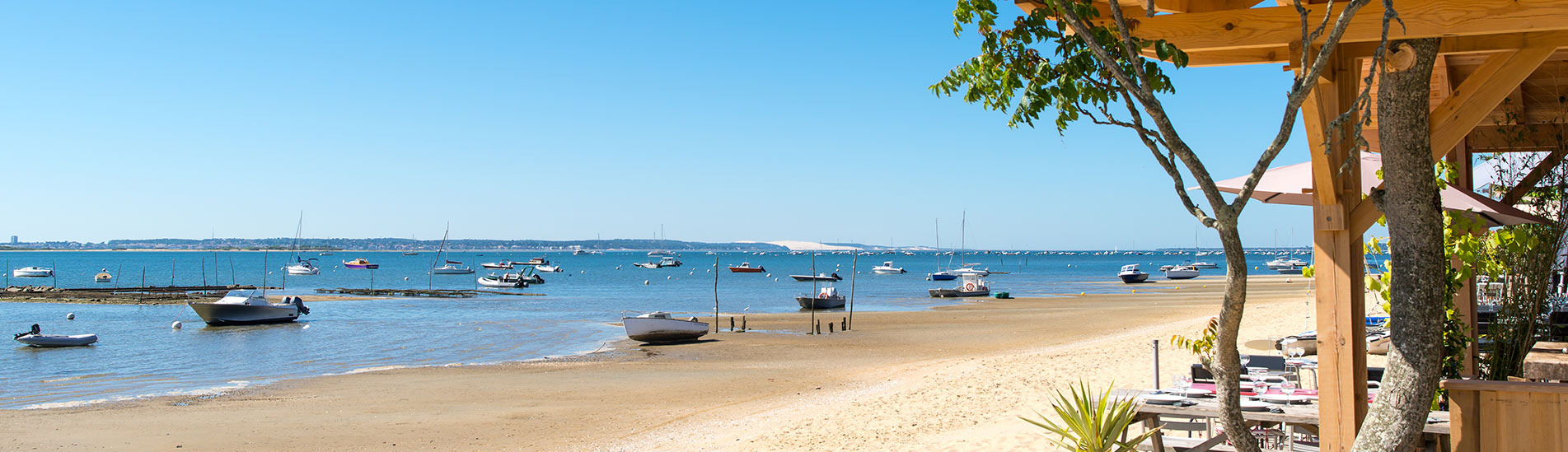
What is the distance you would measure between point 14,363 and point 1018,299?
42.9 m

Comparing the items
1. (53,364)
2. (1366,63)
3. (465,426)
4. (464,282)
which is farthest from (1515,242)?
(464,282)

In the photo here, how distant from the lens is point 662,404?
15.9m

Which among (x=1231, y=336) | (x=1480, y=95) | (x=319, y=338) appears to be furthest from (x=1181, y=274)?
(x=1231, y=336)

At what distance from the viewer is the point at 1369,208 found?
4.45m

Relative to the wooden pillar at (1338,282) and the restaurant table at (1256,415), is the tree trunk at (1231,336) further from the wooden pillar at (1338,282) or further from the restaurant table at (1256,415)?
the restaurant table at (1256,415)

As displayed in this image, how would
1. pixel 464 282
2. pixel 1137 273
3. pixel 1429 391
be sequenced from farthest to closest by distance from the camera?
1. pixel 464 282
2. pixel 1137 273
3. pixel 1429 391

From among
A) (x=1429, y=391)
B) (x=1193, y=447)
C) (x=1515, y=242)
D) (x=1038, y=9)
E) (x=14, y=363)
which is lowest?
(x=14, y=363)

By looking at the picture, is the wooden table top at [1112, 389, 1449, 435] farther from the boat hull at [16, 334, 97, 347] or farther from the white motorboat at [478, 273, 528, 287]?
the white motorboat at [478, 273, 528, 287]

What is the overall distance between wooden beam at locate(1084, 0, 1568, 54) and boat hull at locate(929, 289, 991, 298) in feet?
172

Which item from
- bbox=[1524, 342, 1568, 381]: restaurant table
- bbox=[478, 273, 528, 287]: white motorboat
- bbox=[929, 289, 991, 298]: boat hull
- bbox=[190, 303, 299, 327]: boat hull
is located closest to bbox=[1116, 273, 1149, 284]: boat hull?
bbox=[929, 289, 991, 298]: boat hull

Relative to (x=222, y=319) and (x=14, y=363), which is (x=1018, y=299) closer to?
(x=222, y=319)

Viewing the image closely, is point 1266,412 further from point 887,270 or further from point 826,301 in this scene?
point 887,270

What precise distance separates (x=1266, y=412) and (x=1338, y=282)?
1521mm

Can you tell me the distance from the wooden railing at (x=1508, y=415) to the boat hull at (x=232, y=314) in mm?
40079
